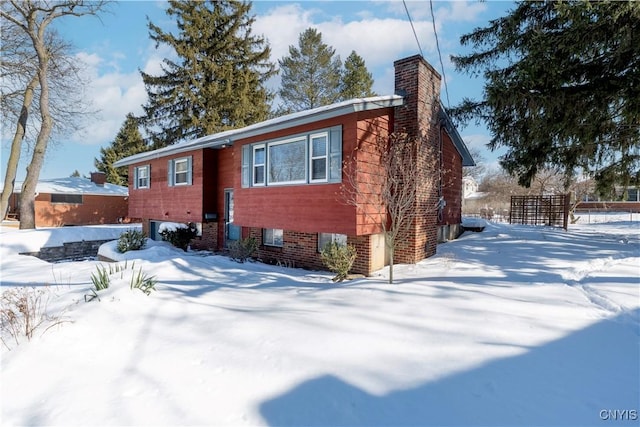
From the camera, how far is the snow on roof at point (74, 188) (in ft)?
83.0

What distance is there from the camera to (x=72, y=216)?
26109 millimetres

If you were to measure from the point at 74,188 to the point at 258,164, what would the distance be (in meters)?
23.9

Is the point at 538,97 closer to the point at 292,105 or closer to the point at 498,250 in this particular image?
the point at 498,250

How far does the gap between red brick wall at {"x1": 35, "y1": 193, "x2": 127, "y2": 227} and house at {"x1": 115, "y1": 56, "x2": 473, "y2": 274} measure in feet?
60.2

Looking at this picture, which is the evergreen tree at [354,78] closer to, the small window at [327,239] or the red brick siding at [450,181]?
the red brick siding at [450,181]

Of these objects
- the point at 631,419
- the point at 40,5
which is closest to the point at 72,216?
the point at 40,5

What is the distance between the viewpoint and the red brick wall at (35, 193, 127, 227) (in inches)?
985

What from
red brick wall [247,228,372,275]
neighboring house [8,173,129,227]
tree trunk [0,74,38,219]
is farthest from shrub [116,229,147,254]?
neighboring house [8,173,129,227]

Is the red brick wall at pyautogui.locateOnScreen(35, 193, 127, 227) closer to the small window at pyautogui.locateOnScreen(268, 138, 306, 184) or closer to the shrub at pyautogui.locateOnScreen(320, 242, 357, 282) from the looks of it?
the small window at pyautogui.locateOnScreen(268, 138, 306, 184)

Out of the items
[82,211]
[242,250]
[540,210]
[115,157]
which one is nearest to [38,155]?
[82,211]

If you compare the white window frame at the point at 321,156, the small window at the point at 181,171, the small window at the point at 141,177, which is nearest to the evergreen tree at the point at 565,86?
the white window frame at the point at 321,156

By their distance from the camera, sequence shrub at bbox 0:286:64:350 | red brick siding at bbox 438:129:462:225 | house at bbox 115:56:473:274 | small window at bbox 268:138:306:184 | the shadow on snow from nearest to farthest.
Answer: the shadow on snow < shrub at bbox 0:286:64:350 < house at bbox 115:56:473:274 < small window at bbox 268:138:306:184 < red brick siding at bbox 438:129:462:225

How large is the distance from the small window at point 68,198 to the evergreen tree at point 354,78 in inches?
921

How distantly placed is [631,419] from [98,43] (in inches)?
889
